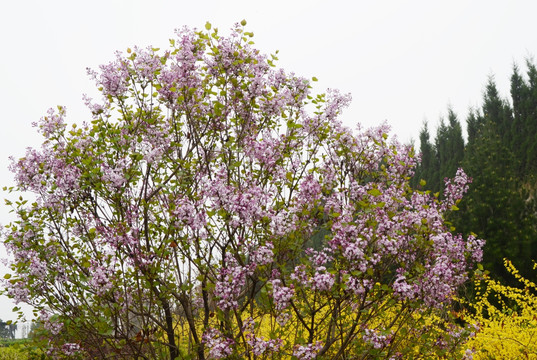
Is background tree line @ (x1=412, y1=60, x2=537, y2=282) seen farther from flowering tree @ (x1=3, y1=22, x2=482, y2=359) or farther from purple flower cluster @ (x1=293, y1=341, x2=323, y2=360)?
purple flower cluster @ (x1=293, y1=341, x2=323, y2=360)

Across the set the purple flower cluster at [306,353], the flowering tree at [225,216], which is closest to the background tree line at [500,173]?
the flowering tree at [225,216]

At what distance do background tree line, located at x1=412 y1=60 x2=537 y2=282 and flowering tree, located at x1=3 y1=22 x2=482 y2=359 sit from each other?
316 centimetres

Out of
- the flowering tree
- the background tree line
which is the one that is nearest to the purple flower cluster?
the flowering tree

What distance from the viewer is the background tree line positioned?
1520cm

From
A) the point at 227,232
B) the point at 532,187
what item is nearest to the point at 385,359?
the point at 227,232

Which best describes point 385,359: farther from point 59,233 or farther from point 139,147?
point 59,233

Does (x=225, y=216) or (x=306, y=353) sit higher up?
(x=225, y=216)

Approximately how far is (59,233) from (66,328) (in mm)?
1054

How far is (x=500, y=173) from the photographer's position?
1814 centimetres

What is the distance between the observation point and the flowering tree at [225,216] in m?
4.20

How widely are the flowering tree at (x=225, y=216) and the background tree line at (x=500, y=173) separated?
3.16 meters

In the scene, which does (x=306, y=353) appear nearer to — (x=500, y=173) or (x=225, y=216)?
(x=225, y=216)

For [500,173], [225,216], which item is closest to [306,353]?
[225,216]

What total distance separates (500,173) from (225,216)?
16.9 meters
